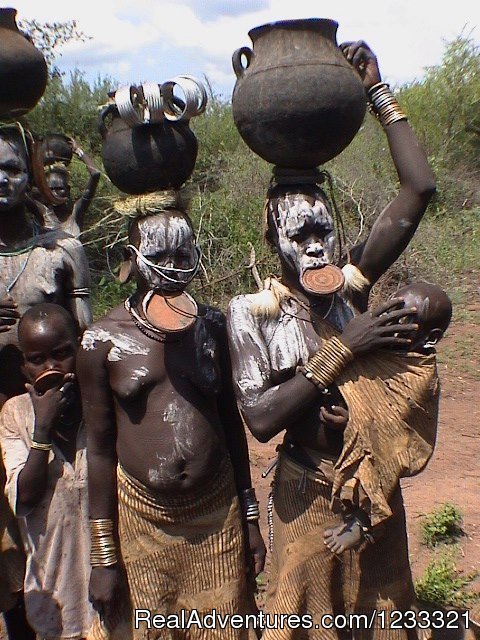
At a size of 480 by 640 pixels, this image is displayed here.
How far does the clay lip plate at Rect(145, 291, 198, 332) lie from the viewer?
2.03 metres

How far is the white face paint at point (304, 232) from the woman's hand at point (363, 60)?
39 cm

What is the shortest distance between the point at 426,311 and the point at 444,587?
1794 mm

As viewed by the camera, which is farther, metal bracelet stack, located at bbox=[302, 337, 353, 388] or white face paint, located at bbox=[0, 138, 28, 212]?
white face paint, located at bbox=[0, 138, 28, 212]

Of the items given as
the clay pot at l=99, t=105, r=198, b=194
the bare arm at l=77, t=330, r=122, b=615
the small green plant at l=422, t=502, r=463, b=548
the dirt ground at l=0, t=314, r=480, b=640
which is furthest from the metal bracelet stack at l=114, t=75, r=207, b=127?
the small green plant at l=422, t=502, r=463, b=548

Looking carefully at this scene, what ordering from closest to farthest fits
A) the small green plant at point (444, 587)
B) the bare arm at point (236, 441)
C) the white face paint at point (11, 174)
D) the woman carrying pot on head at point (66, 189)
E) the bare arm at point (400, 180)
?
the bare arm at point (400, 180)
the bare arm at point (236, 441)
the white face paint at point (11, 174)
the small green plant at point (444, 587)
the woman carrying pot on head at point (66, 189)

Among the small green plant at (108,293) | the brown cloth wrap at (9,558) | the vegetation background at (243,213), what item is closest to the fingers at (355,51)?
the brown cloth wrap at (9,558)

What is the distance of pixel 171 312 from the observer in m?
2.05

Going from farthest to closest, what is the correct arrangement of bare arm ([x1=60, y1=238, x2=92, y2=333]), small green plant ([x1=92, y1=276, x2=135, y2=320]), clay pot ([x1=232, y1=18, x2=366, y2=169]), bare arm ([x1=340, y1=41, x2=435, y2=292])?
small green plant ([x1=92, y1=276, x2=135, y2=320]) → bare arm ([x1=60, y1=238, x2=92, y2=333]) → bare arm ([x1=340, y1=41, x2=435, y2=292]) → clay pot ([x1=232, y1=18, x2=366, y2=169])

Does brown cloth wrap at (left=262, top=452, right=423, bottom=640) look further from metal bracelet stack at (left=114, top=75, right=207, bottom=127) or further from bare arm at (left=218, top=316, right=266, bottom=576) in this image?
metal bracelet stack at (left=114, top=75, right=207, bottom=127)

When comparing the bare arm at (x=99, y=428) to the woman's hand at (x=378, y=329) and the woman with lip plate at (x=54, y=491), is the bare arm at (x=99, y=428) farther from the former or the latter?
the woman's hand at (x=378, y=329)

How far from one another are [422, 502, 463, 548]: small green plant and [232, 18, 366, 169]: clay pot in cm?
250

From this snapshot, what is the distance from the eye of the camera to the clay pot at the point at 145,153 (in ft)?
6.81

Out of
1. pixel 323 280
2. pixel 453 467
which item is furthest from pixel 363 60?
pixel 453 467

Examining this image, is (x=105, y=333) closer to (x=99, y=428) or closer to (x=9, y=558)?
(x=99, y=428)
